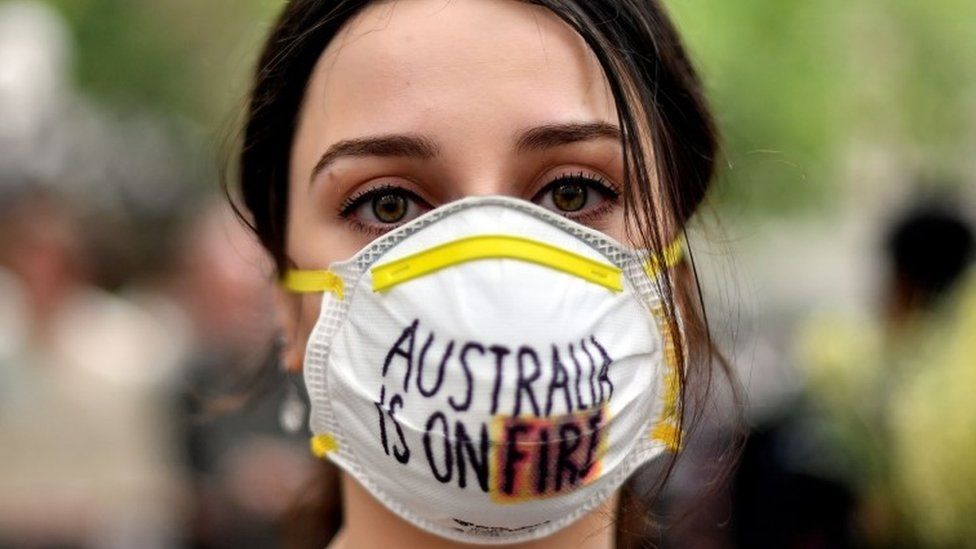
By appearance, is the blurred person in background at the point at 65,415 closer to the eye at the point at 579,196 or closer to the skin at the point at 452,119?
the skin at the point at 452,119

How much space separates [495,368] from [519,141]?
38 cm

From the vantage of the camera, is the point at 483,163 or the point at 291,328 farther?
the point at 291,328

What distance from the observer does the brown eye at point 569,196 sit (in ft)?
8.30

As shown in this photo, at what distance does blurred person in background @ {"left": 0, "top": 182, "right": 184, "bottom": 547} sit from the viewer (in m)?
6.66

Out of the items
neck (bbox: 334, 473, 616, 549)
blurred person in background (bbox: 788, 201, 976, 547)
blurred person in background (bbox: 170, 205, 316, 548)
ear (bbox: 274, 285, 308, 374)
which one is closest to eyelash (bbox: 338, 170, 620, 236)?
ear (bbox: 274, 285, 308, 374)

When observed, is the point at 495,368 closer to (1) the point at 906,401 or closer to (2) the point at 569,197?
(2) the point at 569,197

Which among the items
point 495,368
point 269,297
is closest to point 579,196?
point 495,368

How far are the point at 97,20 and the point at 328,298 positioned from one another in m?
9.80

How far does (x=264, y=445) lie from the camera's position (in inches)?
235

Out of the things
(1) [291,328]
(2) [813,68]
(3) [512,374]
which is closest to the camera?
(3) [512,374]

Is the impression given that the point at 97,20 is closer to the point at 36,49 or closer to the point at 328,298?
the point at 36,49

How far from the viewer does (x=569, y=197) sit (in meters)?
2.54

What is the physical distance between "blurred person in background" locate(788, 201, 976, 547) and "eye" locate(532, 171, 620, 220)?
5.83 ft

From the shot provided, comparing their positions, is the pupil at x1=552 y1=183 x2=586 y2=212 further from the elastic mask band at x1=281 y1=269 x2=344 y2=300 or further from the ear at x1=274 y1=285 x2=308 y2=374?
the ear at x1=274 y1=285 x2=308 y2=374
